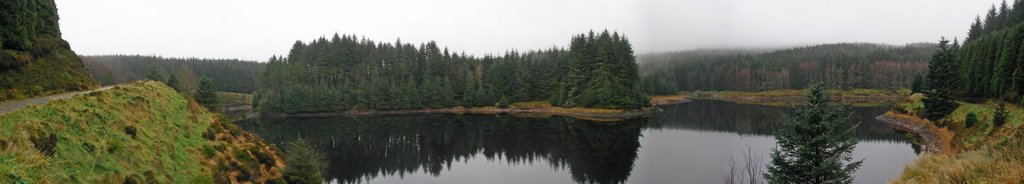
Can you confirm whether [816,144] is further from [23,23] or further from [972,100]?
[972,100]

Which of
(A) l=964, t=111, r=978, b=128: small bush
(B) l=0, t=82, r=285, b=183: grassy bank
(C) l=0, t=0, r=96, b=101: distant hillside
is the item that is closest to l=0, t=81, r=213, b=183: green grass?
(B) l=0, t=82, r=285, b=183: grassy bank

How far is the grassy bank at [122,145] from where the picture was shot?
1273 cm

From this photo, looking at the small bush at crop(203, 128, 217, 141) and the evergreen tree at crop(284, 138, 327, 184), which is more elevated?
the small bush at crop(203, 128, 217, 141)

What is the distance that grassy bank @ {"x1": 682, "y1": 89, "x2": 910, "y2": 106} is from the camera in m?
138

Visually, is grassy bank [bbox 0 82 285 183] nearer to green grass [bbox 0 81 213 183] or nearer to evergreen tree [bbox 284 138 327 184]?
green grass [bbox 0 81 213 183]

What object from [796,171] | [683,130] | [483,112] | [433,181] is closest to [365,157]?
[433,181]

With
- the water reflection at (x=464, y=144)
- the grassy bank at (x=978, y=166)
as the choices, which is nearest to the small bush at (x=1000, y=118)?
the grassy bank at (x=978, y=166)

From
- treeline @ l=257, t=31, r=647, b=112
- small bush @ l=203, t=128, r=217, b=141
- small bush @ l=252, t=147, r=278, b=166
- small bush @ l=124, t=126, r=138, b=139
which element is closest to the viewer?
small bush @ l=124, t=126, r=138, b=139

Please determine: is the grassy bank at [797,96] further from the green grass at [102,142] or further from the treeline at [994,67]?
the green grass at [102,142]

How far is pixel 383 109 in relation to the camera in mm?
109750

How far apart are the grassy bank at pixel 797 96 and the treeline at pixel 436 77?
6178cm

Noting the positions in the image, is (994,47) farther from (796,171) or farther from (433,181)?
(433,181)

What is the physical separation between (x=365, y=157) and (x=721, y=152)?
110ft

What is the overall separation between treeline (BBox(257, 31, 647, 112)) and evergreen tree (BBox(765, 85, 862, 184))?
6686 centimetres
